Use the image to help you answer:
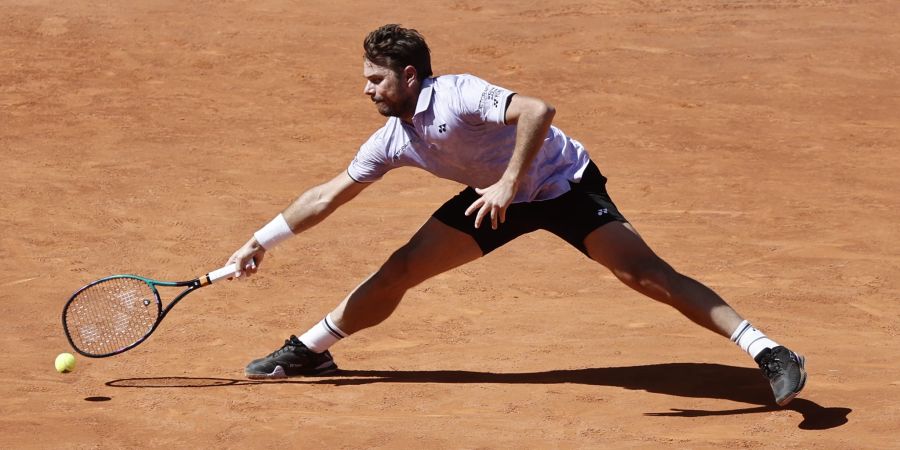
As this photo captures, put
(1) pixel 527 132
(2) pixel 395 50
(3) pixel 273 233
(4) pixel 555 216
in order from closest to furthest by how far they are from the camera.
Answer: (1) pixel 527 132 < (2) pixel 395 50 < (4) pixel 555 216 < (3) pixel 273 233

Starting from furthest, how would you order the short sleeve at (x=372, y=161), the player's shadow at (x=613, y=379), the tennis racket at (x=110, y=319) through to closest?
the tennis racket at (x=110, y=319)
the player's shadow at (x=613, y=379)
the short sleeve at (x=372, y=161)

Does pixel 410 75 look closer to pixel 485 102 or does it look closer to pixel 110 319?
pixel 485 102

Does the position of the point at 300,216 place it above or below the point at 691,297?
above

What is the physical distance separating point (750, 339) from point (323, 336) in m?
2.02

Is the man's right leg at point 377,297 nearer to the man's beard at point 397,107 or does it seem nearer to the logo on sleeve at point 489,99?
the man's beard at point 397,107

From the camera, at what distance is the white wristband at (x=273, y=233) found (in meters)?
6.14

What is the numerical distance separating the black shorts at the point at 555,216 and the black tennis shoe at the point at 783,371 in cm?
89

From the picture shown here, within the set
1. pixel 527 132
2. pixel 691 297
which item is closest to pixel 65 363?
pixel 527 132

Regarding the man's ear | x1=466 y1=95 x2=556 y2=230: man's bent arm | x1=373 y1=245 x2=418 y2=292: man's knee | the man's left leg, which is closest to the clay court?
the man's left leg

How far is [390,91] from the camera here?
5738mm

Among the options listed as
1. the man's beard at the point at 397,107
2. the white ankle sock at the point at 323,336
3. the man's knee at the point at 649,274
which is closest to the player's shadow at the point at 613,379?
the white ankle sock at the point at 323,336

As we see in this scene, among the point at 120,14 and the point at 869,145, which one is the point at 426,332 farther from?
the point at 120,14

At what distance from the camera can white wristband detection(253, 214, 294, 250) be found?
20.1 ft

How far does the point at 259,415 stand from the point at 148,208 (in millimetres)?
3889
